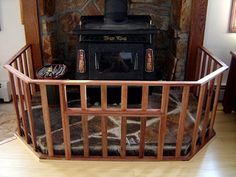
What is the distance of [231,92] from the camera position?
10.2 feet

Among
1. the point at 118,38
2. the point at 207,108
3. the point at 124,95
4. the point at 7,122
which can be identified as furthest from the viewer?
the point at 7,122

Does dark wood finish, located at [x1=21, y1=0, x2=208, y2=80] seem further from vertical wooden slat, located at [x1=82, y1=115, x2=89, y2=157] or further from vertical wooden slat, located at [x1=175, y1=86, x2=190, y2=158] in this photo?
vertical wooden slat, located at [x1=82, y1=115, x2=89, y2=157]

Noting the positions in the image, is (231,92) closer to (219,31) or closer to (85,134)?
(219,31)

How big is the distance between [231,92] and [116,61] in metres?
1.29

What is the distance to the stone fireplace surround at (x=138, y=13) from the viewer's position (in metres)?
3.02

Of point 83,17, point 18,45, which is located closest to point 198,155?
point 83,17

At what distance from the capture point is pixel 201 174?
7.30 ft

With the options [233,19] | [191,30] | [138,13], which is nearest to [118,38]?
[138,13]

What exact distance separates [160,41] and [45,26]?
1.33m

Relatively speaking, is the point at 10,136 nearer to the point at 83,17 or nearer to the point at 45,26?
the point at 45,26

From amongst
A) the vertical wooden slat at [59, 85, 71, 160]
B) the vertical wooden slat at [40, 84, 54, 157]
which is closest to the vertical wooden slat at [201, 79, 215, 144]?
the vertical wooden slat at [59, 85, 71, 160]

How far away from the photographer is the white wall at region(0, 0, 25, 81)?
3.07 metres

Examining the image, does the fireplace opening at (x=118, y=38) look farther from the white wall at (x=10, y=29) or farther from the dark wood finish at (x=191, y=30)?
the white wall at (x=10, y=29)

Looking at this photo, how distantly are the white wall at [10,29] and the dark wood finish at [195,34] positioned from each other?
1.84 meters
